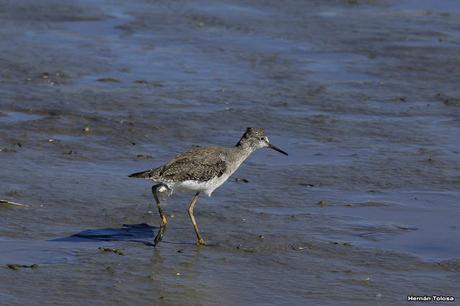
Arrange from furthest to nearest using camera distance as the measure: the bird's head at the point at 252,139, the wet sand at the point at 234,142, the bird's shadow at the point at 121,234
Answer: the bird's head at the point at 252,139, the bird's shadow at the point at 121,234, the wet sand at the point at 234,142

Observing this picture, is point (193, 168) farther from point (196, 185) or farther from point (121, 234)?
point (121, 234)

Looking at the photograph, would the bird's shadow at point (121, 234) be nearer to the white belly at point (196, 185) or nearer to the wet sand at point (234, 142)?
the wet sand at point (234, 142)

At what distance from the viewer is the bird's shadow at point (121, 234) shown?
33.6 feet

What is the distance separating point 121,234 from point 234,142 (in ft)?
12.1

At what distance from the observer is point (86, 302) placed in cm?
867

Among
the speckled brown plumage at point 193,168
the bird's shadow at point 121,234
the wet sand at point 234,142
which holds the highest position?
the speckled brown plumage at point 193,168

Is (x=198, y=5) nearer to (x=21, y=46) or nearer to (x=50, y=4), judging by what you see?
(x=50, y=4)

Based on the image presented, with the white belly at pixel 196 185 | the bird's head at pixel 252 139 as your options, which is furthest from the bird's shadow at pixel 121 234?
the bird's head at pixel 252 139

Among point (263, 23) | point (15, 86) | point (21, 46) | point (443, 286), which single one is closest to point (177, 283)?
Result: point (443, 286)

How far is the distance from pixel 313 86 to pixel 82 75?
11.1 feet

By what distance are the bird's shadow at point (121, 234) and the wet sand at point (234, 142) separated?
25mm

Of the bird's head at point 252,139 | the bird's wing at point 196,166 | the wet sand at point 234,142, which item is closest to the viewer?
the wet sand at point 234,142

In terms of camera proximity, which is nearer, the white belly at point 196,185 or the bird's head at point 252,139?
the white belly at point 196,185

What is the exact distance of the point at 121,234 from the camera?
10.5 meters
